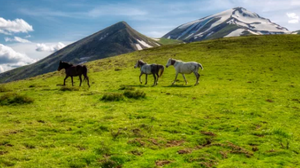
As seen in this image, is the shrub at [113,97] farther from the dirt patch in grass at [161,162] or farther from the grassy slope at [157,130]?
the dirt patch in grass at [161,162]

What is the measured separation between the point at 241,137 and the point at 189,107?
7315mm

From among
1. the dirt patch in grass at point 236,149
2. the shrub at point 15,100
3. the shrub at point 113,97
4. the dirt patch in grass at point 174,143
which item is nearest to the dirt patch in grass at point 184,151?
the dirt patch in grass at point 174,143

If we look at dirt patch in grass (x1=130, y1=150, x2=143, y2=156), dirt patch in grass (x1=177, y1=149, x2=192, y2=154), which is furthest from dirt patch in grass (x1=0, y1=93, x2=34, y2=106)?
dirt patch in grass (x1=177, y1=149, x2=192, y2=154)

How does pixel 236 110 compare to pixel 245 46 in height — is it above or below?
below

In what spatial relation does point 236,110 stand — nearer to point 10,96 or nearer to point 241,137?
point 241,137

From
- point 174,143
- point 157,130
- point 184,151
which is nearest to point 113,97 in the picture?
point 157,130

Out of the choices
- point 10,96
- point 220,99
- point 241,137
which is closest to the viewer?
point 241,137

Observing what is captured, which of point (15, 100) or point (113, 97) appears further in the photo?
point (113, 97)

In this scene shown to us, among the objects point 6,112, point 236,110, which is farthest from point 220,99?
point 6,112

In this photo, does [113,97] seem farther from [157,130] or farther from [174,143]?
[174,143]

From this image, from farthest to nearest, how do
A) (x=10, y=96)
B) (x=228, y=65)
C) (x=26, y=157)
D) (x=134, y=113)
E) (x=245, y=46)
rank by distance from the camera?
(x=245, y=46) → (x=228, y=65) → (x=10, y=96) → (x=134, y=113) → (x=26, y=157)

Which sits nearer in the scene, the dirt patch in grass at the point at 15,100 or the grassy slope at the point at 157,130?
the grassy slope at the point at 157,130

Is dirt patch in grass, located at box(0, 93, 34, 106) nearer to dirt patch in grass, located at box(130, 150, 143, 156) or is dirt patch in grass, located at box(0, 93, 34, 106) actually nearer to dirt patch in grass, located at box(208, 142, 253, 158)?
dirt patch in grass, located at box(130, 150, 143, 156)

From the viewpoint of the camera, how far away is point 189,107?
66.2 ft
